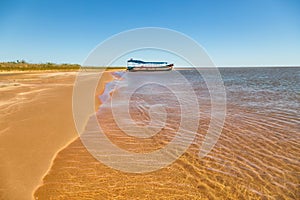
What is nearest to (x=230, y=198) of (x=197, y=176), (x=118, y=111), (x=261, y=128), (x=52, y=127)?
(x=197, y=176)

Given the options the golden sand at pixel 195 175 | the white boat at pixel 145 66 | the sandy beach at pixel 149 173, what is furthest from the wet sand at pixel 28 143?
the white boat at pixel 145 66

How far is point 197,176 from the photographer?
414 cm

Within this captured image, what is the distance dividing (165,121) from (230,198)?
5.12m

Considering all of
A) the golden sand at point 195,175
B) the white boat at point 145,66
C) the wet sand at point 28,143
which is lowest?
the golden sand at point 195,175

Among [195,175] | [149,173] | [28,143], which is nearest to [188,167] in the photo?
[195,175]

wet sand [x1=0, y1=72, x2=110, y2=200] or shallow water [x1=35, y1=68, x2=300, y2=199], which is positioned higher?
wet sand [x1=0, y1=72, x2=110, y2=200]

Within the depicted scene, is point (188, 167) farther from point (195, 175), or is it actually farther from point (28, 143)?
point (28, 143)

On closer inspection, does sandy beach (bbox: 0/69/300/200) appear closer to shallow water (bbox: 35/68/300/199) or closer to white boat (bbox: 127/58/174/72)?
shallow water (bbox: 35/68/300/199)

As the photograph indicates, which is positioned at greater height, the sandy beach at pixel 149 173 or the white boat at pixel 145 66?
the white boat at pixel 145 66

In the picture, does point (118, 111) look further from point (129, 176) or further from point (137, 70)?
point (137, 70)

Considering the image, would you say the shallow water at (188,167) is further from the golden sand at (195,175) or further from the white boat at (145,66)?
the white boat at (145,66)

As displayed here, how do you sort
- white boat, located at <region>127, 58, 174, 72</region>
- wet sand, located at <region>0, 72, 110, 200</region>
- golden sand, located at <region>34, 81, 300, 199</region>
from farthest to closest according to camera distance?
white boat, located at <region>127, 58, 174, 72</region>
wet sand, located at <region>0, 72, 110, 200</region>
golden sand, located at <region>34, 81, 300, 199</region>

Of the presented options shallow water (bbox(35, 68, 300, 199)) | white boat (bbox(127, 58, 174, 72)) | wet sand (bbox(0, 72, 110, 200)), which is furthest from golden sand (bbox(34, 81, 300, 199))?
white boat (bbox(127, 58, 174, 72))

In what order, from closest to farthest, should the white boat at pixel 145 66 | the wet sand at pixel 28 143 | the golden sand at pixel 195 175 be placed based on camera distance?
the golden sand at pixel 195 175, the wet sand at pixel 28 143, the white boat at pixel 145 66
